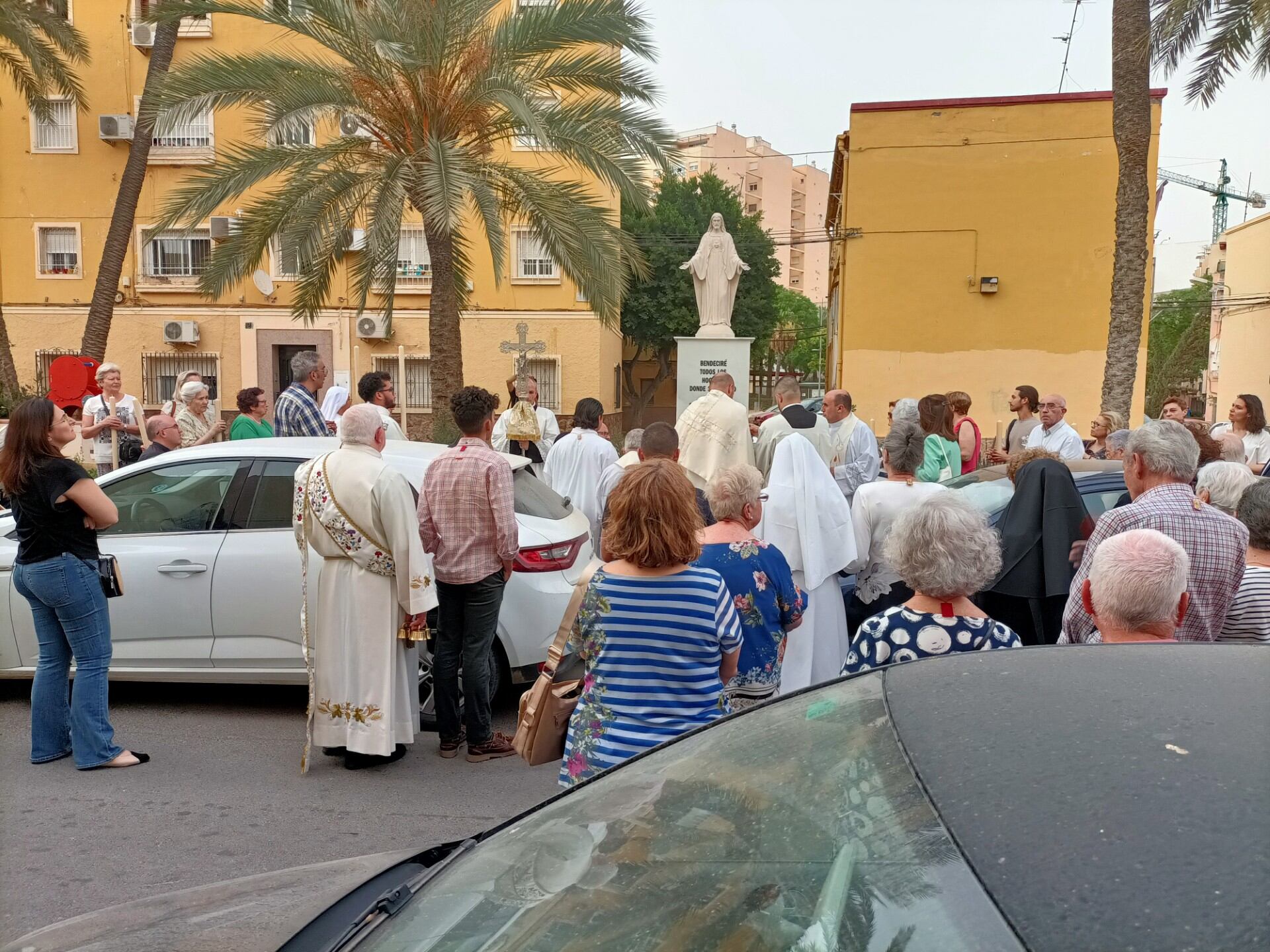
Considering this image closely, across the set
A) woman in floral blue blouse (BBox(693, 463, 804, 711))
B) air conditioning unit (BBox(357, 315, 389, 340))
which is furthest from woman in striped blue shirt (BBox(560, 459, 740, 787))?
air conditioning unit (BBox(357, 315, 389, 340))

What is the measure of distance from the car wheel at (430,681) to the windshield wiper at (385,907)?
379cm

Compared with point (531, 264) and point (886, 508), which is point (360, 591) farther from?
point (531, 264)

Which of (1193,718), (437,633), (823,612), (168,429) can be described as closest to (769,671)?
(823,612)

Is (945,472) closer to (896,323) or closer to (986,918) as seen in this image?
(986,918)

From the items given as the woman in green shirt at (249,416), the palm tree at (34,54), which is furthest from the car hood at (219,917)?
the palm tree at (34,54)

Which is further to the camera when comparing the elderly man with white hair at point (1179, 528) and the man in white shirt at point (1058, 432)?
the man in white shirt at point (1058, 432)

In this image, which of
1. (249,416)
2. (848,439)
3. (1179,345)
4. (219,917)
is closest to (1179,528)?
(219,917)

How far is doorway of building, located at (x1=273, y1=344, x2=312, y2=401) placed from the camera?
30016mm

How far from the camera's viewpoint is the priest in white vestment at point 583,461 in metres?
8.70

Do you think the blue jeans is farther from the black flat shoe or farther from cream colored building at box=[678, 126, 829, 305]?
cream colored building at box=[678, 126, 829, 305]

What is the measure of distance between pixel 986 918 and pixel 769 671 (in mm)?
2812

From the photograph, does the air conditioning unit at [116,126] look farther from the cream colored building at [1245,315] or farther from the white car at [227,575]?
the cream colored building at [1245,315]

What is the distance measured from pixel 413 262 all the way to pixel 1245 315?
94.3ft

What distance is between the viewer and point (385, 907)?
2.05 m
